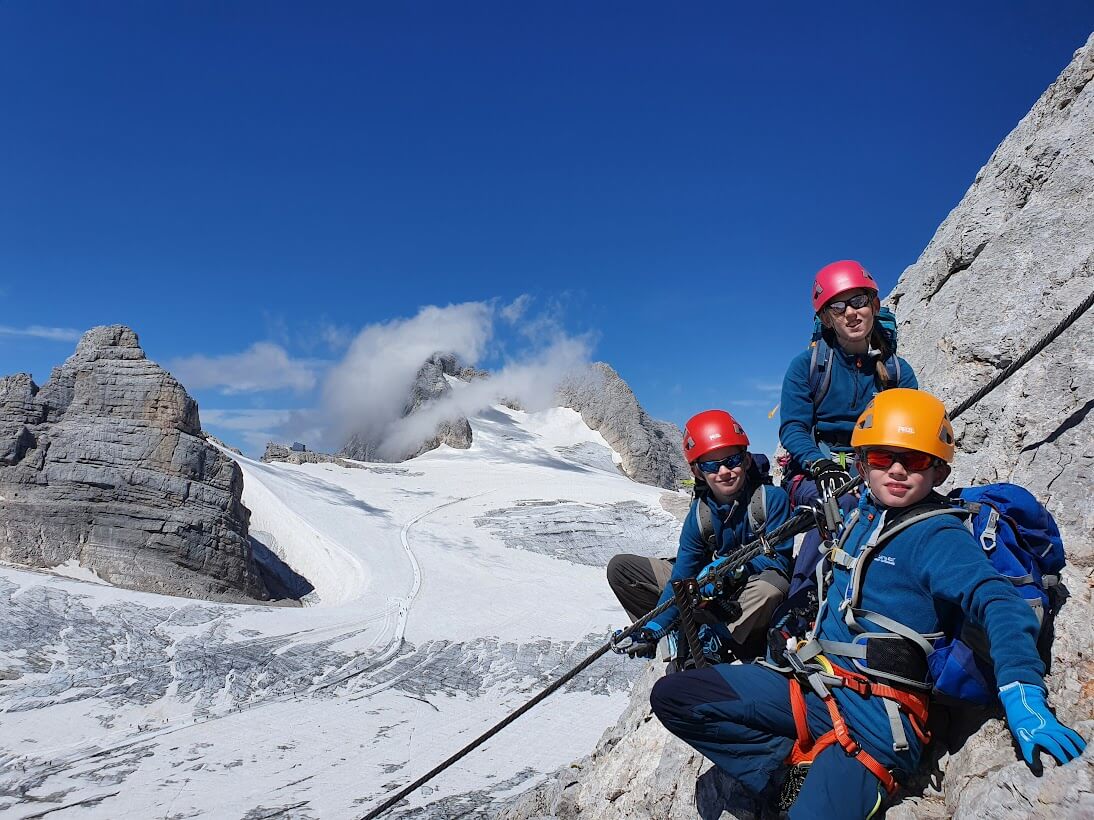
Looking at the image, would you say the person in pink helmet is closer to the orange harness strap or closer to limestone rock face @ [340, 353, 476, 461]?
the orange harness strap

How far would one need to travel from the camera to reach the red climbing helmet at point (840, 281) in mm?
4762

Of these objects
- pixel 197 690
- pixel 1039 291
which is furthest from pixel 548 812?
pixel 197 690

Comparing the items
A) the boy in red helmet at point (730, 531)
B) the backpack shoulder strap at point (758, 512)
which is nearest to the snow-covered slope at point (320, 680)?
the boy in red helmet at point (730, 531)

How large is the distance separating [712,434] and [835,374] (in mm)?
984

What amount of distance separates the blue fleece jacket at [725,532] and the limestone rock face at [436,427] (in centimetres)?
5722

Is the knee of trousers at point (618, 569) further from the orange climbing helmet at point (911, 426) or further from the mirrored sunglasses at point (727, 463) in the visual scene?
the orange climbing helmet at point (911, 426)

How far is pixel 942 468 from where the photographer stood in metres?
3.40

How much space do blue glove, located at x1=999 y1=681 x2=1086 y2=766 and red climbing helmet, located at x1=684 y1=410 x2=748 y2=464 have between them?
2431 mm

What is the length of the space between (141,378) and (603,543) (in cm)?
2188

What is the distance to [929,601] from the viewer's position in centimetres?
315

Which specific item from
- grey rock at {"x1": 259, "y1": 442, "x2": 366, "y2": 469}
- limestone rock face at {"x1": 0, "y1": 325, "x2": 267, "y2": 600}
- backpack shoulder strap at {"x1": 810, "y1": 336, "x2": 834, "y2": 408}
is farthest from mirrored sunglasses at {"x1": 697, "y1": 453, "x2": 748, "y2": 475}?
grey rock at {"x1": 259, "y1": 442, "x2": 366, "y2": 469}

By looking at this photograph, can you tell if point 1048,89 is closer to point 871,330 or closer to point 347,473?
point 871,330

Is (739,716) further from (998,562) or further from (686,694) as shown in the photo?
(998,562)

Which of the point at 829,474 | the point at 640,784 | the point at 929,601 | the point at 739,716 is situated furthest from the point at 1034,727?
the point at 640,784
